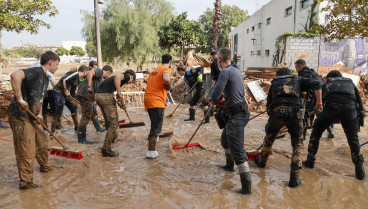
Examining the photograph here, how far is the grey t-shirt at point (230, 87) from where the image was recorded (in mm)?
3092

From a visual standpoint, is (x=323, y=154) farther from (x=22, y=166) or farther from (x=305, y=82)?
(x=22, y=166)

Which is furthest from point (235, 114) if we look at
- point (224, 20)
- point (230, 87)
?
point (224, 20)

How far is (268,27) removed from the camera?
60.5 feet

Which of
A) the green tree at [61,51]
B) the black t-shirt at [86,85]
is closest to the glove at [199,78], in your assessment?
the black t-shirt at [86,85]

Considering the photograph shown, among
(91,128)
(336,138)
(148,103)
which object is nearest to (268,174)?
(148,103)

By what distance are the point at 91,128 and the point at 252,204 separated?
Result: 5062 mm

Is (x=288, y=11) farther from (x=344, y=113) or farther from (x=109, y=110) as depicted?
(x=109, y=110)

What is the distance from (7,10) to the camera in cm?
932

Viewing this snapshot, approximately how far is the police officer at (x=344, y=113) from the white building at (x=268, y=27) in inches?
413

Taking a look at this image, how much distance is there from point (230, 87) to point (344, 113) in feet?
5.93

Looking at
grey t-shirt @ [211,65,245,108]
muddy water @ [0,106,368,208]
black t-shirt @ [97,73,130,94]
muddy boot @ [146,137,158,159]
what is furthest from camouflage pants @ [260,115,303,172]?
black t-shirt @ [97,73,130,94]

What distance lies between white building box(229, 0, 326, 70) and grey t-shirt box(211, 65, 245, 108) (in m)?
11.8

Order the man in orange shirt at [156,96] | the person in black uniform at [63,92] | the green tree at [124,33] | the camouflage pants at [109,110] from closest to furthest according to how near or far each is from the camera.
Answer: the man in orange shirt at [156,96] < the camouflage pants at [109,110] < the person in black uniform at [63,92] < the green tree at [124,33]

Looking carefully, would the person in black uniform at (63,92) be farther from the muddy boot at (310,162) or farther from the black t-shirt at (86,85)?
the muddy boot at (310,162)
